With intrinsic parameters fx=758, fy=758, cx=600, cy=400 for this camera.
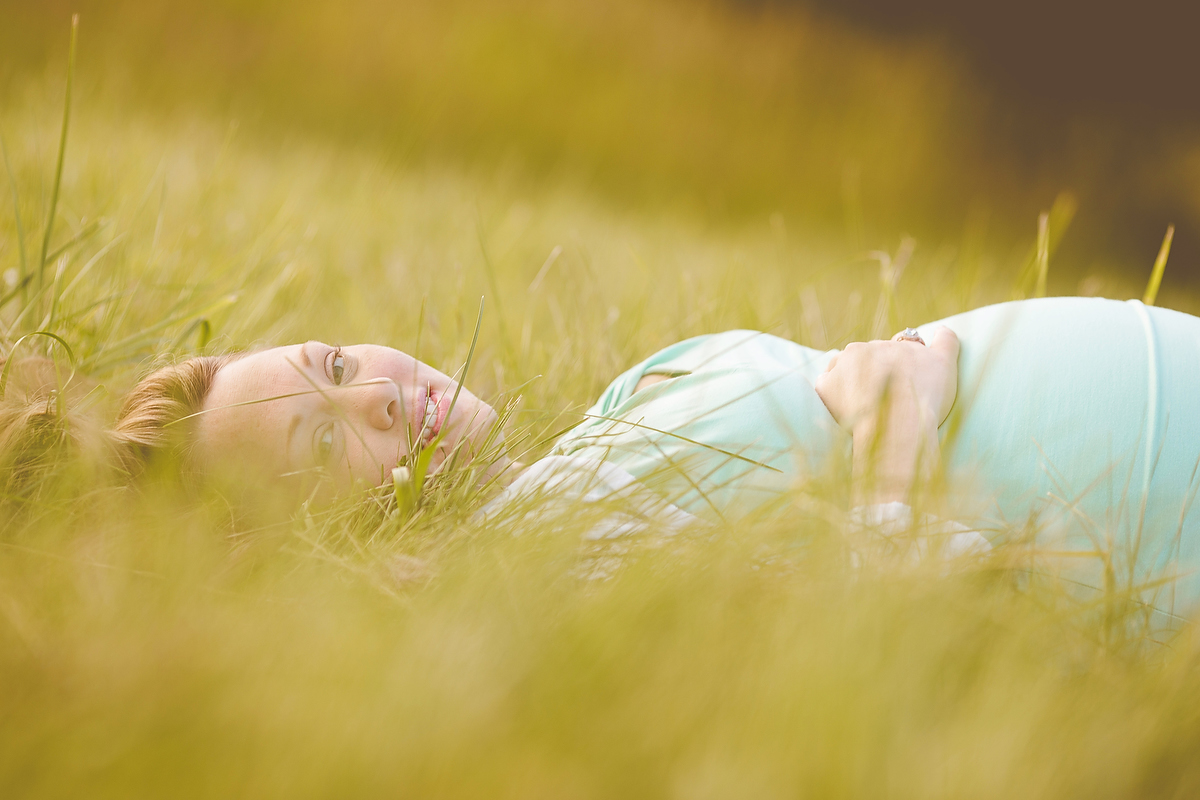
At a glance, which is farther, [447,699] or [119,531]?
[119,531]

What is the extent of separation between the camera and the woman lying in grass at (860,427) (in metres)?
0.67

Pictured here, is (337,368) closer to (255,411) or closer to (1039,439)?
(255,411)

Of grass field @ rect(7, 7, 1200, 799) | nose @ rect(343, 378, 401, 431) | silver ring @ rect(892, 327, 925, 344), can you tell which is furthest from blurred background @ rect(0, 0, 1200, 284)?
grass field @ rect(7, 7, 1200, 799)

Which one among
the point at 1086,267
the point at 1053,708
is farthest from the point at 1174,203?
the point at 1053,708

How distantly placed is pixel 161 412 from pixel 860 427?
78cm

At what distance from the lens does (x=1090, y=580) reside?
676 mm

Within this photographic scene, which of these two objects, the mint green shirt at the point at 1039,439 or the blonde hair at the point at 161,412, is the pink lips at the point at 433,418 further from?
the blonde hair at the point at 161,412

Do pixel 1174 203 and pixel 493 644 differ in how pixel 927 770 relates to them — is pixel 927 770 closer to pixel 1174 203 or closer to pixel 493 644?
pixel 493 644

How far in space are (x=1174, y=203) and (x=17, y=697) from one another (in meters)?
3.64

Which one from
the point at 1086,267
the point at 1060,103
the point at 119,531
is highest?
the point at 1060,103

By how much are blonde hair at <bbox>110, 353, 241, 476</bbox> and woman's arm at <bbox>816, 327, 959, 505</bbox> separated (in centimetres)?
71

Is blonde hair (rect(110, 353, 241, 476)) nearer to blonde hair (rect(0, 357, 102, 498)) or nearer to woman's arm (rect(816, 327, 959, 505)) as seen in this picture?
blonde hair (rect(0, 357, 102, 498))

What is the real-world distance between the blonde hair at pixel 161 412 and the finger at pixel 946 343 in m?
0.84

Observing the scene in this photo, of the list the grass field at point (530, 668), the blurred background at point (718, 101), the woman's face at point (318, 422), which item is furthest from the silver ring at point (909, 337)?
the blurred background at point (718, 101)
